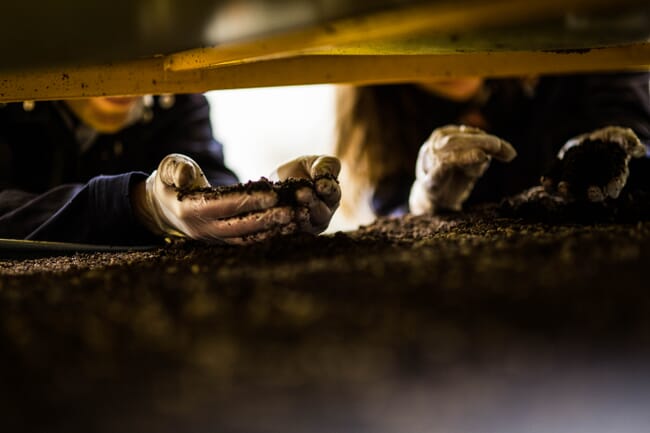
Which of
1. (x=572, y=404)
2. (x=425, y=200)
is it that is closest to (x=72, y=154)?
(x=425, y=200)

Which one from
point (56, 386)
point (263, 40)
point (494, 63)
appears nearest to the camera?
point (56, 386)

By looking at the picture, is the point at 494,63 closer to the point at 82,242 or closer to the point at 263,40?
the point at 263,40

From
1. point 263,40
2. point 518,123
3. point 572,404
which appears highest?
point 518,123

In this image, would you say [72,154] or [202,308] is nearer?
[202,308]

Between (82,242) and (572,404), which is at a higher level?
(82,242)

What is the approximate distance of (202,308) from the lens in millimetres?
467

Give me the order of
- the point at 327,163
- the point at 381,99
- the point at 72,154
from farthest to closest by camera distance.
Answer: the point at 381,99 < the point at 72,154 < the point at 327,163

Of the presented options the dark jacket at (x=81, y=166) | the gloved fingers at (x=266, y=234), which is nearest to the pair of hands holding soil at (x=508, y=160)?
the gloved fingers at (x=266, y=234)

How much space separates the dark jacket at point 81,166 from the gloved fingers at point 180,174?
0.17 m

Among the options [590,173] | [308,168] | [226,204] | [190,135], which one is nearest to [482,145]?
[590,173]

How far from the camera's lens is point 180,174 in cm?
93

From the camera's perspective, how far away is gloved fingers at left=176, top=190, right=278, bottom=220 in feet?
2.81

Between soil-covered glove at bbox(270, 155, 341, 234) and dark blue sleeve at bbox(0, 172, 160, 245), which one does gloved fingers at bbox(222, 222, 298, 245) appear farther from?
dark blue sleeve at bbox(0, 172, 160, 245)

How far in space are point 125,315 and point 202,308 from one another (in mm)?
62
